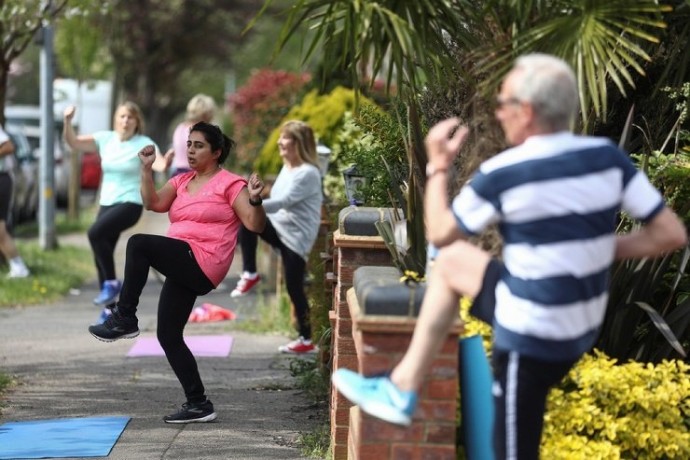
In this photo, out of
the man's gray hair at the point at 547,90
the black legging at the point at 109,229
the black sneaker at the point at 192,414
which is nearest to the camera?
the man's gray hair at the point at 547,90

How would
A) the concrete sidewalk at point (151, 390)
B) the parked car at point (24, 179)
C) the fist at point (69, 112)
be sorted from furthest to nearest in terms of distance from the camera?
the parked car at point (24, 179), the fist at point (69, 112), the concrete sidewalk at point (151, 390)

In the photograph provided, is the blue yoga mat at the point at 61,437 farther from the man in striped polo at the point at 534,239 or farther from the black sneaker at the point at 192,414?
the man in striped polo at the point at 534,239

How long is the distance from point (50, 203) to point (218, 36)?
22466 mm

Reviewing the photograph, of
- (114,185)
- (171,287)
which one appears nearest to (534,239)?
(171,287)

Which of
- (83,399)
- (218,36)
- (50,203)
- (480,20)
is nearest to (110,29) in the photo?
(218,36)

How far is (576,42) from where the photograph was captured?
17.1ft

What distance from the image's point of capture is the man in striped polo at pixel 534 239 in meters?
4.03

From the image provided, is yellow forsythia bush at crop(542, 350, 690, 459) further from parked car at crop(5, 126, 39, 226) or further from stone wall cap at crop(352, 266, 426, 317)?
parked car at crop(5, 126, 39, 226)

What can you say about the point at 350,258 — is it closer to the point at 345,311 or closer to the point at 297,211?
the point at 345,311

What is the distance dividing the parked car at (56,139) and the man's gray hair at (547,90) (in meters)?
20.8

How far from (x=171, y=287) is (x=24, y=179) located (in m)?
14.8

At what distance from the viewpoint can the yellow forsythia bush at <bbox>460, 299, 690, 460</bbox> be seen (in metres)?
5.05

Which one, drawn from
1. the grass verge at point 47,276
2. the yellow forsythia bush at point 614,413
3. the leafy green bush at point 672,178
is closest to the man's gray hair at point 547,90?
the yellow forsythia bush at point 614,413

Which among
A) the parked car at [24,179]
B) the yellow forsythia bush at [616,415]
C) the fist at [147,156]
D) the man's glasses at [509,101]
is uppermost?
the man's glasses at [509,101]
